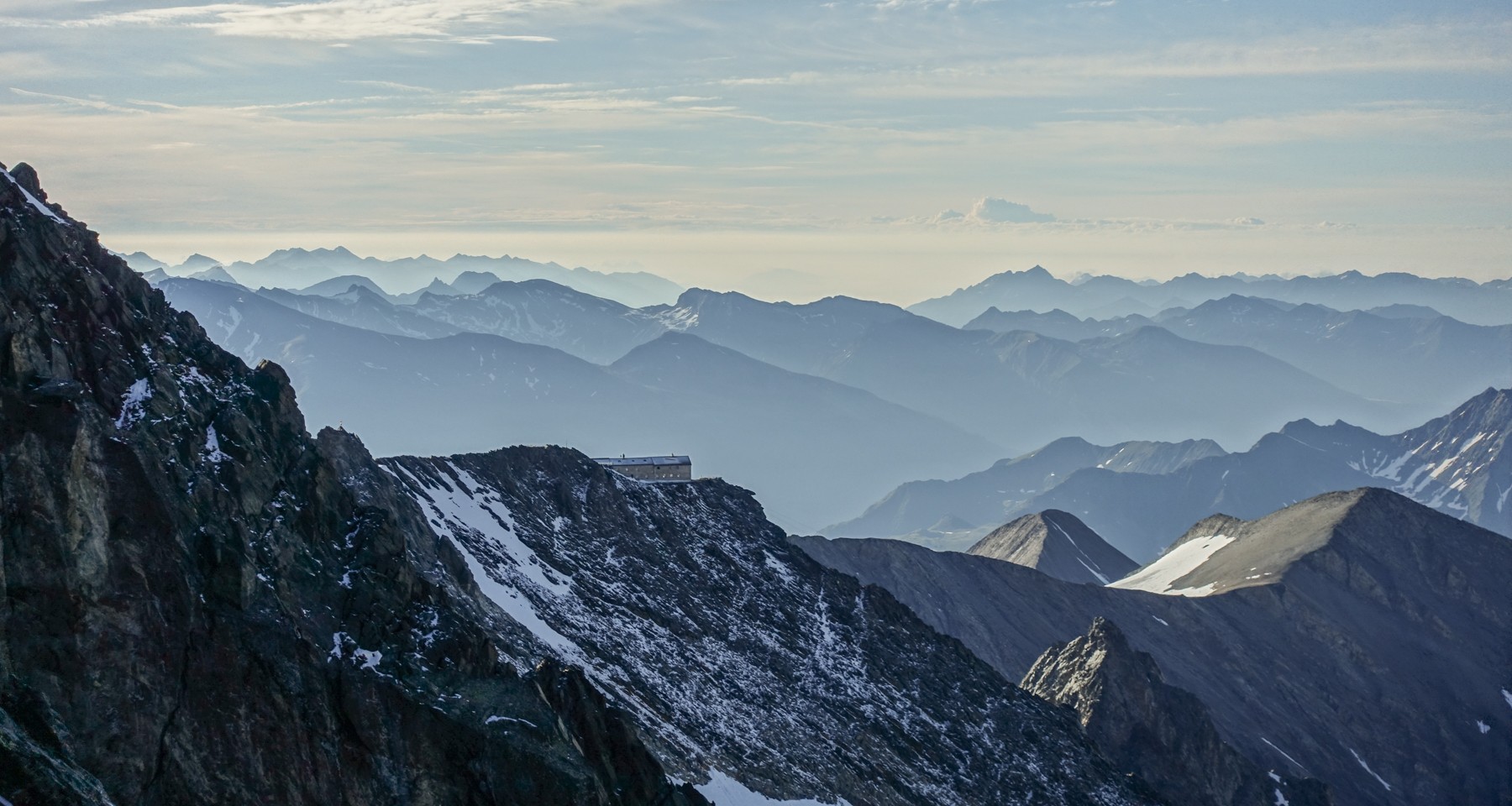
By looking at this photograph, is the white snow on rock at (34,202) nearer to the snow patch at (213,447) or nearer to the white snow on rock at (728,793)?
the snow patch at (213,447)

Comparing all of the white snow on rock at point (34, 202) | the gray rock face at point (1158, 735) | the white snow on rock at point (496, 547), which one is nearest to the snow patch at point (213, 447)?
the white snow on rock at point (34, 202)

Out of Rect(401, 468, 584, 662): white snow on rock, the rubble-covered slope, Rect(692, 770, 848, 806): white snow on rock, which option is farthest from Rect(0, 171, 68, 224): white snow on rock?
Rect(692, 770, 848, 806): white snow on rock

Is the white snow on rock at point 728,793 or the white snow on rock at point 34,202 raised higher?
the white snow on rock at point 34,202

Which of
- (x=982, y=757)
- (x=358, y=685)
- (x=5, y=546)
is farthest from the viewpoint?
(x=982, y=757)

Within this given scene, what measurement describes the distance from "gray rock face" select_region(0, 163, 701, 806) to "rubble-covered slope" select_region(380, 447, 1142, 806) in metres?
26.5

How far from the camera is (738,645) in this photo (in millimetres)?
115750

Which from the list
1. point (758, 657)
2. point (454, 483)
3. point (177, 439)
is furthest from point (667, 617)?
point (177, 439)

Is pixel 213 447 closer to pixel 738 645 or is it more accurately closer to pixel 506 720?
pixel 506 720

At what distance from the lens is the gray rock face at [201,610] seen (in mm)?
48938

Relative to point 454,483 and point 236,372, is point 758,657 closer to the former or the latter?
point 454,483

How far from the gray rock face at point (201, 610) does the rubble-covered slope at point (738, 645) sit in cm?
2646

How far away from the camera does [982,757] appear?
400 feet

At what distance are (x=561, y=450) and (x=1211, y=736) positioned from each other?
271ft

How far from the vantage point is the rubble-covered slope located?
3922 inches
